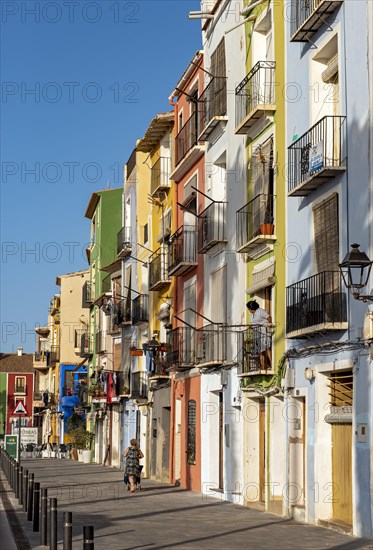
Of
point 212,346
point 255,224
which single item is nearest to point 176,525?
point 255,224

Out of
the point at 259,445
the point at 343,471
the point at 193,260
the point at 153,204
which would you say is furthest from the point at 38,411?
the point at 343,471

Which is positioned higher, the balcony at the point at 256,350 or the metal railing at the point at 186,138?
the metal railing at the point at 186,138

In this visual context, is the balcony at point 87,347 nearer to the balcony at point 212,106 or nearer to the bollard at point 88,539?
the balcony at point 212,106

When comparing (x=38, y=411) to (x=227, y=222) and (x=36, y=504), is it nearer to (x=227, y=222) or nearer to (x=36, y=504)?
(x=227, y=222)

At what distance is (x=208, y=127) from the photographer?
27.2m

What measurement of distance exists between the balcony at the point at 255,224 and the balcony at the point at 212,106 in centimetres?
347

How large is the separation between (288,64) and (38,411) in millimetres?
74988

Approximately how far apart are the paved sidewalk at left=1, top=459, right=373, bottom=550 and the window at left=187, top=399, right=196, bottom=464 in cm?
146

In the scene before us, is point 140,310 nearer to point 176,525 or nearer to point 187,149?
point 187,149

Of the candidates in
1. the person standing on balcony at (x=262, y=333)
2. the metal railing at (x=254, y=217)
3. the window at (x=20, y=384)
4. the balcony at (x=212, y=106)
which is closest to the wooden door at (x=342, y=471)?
the person standing on balcony at (x=262, y=333)

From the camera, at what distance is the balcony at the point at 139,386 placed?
3900 cm

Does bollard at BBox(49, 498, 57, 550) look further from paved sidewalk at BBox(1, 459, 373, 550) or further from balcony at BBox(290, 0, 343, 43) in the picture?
balcony at BBox(290, 0, 343, 43)

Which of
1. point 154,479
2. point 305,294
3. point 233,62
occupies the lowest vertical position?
point 154,479

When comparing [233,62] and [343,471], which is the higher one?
[233,62]
